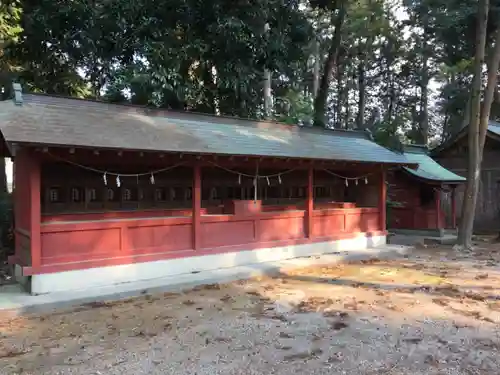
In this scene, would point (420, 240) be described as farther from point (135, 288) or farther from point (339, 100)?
point (339, 100)

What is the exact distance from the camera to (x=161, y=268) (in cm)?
938

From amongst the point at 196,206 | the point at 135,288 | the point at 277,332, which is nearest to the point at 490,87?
the point at 196,206

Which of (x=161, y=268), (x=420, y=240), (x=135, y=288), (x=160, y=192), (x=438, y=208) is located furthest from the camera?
(x=438, y=208)

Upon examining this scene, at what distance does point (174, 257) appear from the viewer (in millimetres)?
9555

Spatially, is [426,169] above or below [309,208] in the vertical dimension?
above

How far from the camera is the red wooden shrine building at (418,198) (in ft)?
57.9

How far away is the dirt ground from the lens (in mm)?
5004

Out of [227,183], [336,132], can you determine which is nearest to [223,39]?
[336,132]

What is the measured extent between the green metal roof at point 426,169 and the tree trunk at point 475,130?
2.01 meters

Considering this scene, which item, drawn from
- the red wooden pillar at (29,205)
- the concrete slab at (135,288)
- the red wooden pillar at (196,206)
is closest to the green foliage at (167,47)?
the red wooden pillar at (29,205)

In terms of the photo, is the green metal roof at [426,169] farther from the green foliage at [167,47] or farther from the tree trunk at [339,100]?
the tree trunk at [339,100]

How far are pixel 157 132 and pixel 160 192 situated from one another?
1868 mm

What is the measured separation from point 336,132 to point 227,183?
498 centimetres

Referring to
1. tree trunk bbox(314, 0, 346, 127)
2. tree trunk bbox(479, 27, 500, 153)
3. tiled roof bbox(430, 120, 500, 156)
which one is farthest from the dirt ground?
tiled roof bbox(430, 120, 500, 156)
